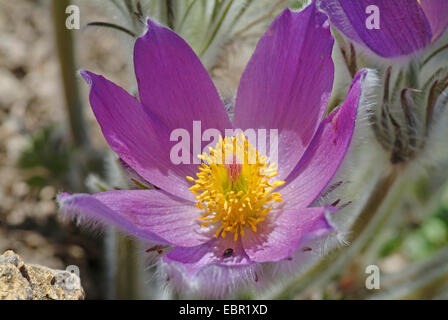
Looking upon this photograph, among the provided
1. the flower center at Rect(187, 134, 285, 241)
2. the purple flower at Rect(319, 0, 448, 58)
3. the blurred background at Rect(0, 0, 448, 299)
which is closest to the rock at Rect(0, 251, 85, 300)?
the blurred background at Rect(0, 0, 448, 299)

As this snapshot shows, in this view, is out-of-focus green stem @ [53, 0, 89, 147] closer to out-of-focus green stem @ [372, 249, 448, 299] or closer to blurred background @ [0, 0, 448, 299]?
blurred background @ [0, 0, 448, 299]

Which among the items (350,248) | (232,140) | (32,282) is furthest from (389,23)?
(32,282)

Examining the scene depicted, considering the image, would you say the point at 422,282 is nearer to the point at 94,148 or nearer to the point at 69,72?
the point at 94,148

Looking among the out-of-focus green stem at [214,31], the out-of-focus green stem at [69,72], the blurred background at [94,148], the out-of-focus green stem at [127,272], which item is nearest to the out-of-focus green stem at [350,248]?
→ the blurred background at [94,148]

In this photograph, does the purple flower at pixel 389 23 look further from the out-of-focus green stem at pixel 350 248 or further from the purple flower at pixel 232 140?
the out-of-focus green stem at pixel 350 248
